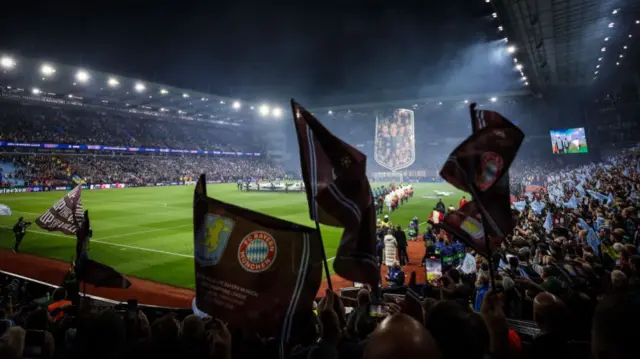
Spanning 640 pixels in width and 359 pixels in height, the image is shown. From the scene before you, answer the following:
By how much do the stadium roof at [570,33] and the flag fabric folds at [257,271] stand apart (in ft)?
81.6

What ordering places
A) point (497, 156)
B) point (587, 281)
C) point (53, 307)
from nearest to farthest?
1. point (497, 156)
2. point (587, 281)
3. point (53, 307)

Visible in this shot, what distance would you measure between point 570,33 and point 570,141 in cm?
2319

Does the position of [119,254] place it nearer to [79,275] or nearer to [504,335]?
[79,275]

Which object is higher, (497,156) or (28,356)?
(497,156)

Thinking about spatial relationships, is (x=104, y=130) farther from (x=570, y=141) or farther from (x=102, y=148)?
(x=570, y=141)

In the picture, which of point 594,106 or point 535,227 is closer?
point 535,227

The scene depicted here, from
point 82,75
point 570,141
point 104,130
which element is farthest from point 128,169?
point 570,141

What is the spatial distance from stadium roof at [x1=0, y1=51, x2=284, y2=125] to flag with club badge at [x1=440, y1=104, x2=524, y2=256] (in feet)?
184

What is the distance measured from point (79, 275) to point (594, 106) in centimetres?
6244

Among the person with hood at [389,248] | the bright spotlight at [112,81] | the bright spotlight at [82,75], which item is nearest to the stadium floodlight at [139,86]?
the bright spotlight at [112,81]

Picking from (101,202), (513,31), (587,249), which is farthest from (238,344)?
(101,202)

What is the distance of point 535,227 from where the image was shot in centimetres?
1294

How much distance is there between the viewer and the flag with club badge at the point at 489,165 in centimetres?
526

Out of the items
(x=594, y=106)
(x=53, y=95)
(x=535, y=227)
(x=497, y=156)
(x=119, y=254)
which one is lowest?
(x=119, y=254)
